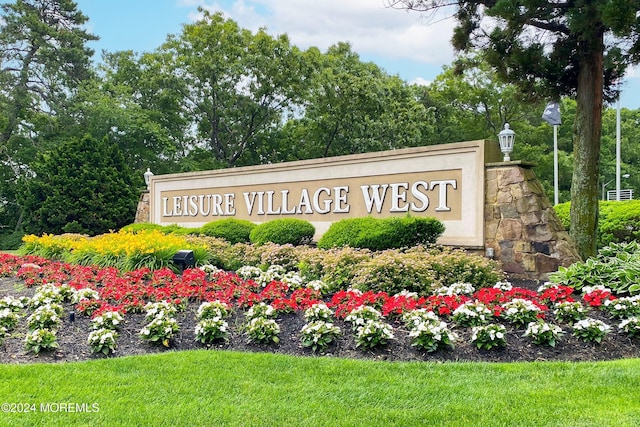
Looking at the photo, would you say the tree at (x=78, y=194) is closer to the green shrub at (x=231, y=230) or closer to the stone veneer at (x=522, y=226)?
the green shrub at (x=231, y=230)

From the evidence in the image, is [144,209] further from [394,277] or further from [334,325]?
[334,325]

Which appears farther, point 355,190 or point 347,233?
point 355,190

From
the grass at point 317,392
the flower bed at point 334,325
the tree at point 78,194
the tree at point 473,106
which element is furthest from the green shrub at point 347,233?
the tree at point 473,106

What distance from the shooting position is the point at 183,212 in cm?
1339

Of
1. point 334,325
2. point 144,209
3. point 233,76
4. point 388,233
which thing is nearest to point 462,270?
point 388,233

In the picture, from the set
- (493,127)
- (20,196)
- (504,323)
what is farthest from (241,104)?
(504,323)

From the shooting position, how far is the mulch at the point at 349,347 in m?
4.01

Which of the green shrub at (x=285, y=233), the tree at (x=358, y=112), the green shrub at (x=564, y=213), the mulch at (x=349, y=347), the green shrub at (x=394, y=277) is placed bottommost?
the mulch at (x=349, y=347)

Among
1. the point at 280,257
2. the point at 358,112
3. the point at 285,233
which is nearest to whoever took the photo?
the point at 280,257

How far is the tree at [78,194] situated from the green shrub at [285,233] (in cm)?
852

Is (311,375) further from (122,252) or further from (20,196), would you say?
(20,196)

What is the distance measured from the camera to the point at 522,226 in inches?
291

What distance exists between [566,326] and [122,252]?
21.6 ft

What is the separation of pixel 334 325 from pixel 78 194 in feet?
44.6
